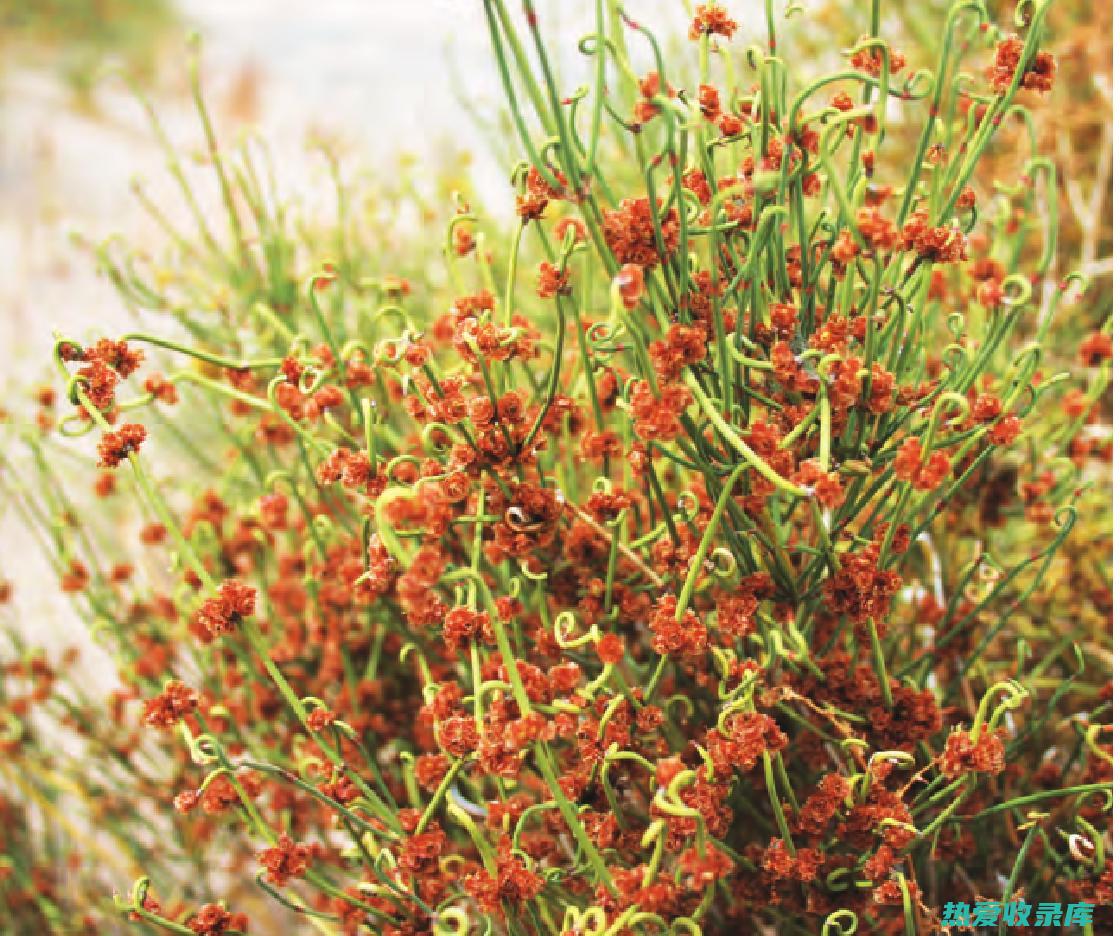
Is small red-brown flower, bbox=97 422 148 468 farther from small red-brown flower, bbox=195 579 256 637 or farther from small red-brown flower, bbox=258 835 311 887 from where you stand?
small red-brown flower, bbox=258 835 311 887

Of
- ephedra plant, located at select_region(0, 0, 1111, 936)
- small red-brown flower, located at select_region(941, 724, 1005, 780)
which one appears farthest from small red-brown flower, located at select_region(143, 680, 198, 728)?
small red-brown flower, located at select_region(941, 724, 1005, 780)

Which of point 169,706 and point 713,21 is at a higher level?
point 713,21

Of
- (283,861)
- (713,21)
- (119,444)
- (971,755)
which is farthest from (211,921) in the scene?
(713,21)

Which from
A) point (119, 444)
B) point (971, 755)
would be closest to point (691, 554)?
point (971, 755)

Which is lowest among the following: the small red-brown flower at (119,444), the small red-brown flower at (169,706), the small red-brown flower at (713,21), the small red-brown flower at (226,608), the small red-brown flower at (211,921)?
the small red-brown flower at (211,921)

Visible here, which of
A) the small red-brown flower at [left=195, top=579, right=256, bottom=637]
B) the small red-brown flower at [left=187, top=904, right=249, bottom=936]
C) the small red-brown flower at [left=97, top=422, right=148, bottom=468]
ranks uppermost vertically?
the small red-brown flower at [left=97, top=422, right=148, bottom=468]

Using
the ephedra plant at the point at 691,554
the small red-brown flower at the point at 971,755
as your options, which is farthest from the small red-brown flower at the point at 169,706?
the small red-brown flower at the point at 971,755

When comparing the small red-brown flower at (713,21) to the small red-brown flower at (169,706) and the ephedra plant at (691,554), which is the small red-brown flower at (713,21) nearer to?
the ephedra plant at (691,554)

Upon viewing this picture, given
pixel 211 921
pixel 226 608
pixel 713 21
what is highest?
pixel 713 21

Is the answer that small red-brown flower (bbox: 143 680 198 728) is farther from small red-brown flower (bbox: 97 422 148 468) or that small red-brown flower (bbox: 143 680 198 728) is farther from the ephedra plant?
small red-brown flower (bbox: 97 422 148 468)

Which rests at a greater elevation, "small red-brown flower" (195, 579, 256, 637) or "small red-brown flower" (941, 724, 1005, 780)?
"small red-brown flower" (195, 579, 256, 637)

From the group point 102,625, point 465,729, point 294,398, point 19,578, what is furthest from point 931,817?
point 19,578

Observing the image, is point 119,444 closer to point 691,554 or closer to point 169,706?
point 169,706

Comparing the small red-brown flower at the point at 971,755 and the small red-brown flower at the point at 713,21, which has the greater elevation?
the small red-brown flower at the point at 713,21
